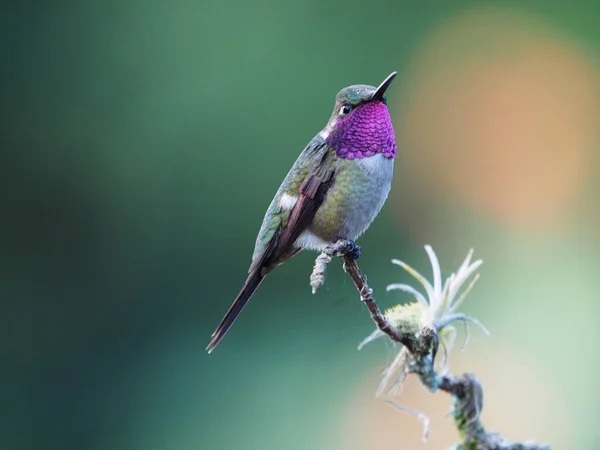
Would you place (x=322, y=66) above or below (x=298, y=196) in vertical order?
above

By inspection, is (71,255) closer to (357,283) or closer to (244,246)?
(244,246)

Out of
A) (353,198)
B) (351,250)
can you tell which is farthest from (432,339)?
(353,198)

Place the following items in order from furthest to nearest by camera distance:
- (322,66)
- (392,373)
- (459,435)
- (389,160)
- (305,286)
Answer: (322,66) < (305,286) < (389,160) < (392,373) < (459,435)

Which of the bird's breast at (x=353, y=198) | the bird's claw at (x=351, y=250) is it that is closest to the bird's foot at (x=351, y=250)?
the bird's claw at (x=351, y=250)

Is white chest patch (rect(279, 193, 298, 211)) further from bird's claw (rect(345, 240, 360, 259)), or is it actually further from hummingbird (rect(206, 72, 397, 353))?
bird's claw (rect(345, 240, 360, 259))

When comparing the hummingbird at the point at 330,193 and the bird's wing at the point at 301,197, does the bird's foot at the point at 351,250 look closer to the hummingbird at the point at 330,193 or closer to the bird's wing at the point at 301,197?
the hummingbird at the point at 330,193

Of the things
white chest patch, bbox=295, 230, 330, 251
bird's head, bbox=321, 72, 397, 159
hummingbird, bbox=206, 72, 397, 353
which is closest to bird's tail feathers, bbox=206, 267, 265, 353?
hummingbird, bbox=206, 72, 397, 353

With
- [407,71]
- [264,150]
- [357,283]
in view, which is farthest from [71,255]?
[357,283]
